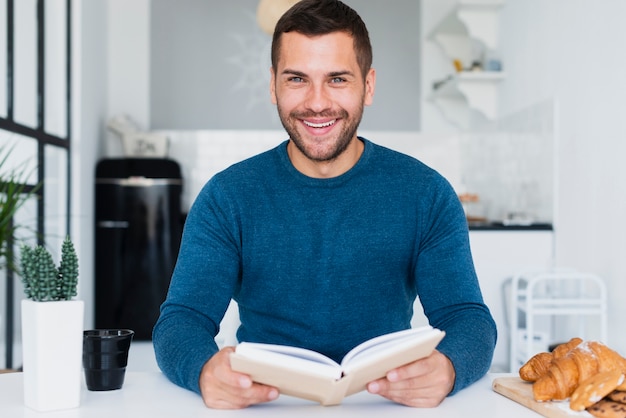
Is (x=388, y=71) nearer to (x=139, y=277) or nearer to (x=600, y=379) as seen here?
(x=139, y=277)

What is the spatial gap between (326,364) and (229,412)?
0.59 ft

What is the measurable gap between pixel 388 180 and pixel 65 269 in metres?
0.79

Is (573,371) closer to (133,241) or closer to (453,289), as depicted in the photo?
(453,289)

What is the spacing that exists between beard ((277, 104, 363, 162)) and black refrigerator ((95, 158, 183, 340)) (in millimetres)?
3706

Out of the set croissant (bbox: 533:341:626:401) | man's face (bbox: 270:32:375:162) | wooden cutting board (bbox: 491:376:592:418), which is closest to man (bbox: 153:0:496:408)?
man's face (bbox: 270:32:375:162)

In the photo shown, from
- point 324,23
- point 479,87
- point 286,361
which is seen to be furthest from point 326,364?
point 479,87

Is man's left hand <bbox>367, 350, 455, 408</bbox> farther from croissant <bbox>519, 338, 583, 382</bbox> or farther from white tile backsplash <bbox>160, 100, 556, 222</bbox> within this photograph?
white tile backsplash <bbox>160, 100, 556, 222</bbox>

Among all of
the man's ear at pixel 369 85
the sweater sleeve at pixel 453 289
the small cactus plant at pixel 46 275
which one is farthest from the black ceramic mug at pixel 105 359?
the man's ear at pixel 369 85

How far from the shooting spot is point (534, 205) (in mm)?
4043

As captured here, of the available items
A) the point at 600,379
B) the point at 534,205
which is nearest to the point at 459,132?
the point at 534,205

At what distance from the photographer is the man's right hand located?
1.23 m

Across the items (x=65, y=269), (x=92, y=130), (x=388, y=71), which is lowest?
(x=65, y=269)

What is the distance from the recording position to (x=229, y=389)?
49.1 inches

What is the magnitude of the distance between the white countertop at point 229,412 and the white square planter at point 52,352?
0.09ft
